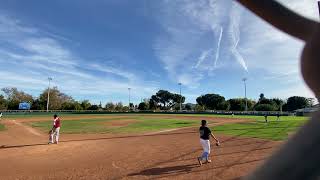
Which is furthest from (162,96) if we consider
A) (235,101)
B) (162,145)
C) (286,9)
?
(286,9)

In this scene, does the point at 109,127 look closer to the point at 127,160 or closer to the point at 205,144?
the point at 127,160

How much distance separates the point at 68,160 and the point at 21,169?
7.85ft

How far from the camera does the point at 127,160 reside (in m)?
16.7

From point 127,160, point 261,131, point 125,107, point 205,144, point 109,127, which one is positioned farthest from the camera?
point 125,107

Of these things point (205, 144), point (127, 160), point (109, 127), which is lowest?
point (127, 160)

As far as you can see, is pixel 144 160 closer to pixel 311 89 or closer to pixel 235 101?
pixel 311 89

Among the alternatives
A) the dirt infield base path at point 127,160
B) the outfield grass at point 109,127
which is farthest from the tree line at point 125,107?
A: the dirt infield base path at point 127,160

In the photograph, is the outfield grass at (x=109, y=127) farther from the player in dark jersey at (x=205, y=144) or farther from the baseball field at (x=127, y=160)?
the player in dark jersey at (x=205, y=144)

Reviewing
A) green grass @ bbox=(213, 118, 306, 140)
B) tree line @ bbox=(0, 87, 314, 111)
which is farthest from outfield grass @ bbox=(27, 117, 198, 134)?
tree line @ bbox=(0, 87, 314, 111)

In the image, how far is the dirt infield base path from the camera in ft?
45.1

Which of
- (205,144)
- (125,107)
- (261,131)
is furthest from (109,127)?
(125,107)

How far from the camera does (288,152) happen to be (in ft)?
2.22

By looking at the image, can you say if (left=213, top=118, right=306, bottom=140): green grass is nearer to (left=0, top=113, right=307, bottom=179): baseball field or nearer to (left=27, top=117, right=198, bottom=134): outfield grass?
(left=0, top=113, right=307, bottom=179): baseball field

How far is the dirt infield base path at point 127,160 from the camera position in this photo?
1375cm
